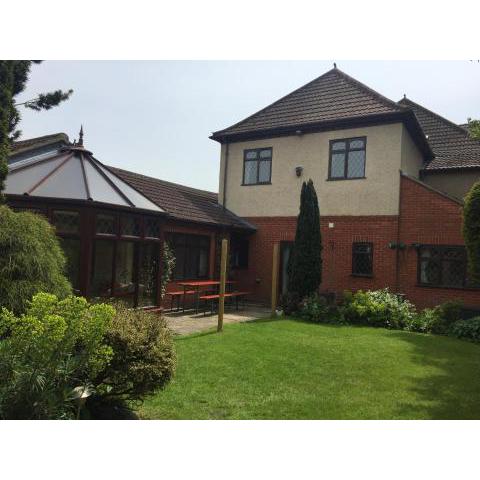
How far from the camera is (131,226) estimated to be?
Result: 31.6 feet

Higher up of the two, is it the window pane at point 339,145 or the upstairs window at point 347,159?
the window pane at point 339,145

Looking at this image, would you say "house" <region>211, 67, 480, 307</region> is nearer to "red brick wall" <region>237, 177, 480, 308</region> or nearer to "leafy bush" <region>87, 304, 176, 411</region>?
"red brick wall" <region>237, 177, 480, 308</region>

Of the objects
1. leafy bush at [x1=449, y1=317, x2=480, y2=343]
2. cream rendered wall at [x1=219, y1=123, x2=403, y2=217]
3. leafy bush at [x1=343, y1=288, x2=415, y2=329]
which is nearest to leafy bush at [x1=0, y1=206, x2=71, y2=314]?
leafy bush at [x1=343, y1=288, x2=415, y2=329]

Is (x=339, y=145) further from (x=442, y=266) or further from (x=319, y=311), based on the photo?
(x=319, y=311)

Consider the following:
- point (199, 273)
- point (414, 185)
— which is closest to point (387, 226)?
point (414, 185)

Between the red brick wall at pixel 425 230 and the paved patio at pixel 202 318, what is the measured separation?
4727mm

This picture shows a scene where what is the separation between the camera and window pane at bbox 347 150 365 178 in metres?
14.7

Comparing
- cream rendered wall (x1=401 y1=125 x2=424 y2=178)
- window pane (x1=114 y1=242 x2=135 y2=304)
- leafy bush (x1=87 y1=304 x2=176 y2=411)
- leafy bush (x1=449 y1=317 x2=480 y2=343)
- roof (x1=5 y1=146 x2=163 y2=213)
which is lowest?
leafy bush (x1=449 y1=317 x2=480 y2=343)

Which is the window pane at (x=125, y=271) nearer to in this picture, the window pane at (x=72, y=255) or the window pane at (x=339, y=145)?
the window pane at (x=72, y=255)

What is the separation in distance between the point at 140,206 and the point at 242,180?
7952 mm

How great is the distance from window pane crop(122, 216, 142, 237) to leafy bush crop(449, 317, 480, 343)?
803 centimetres

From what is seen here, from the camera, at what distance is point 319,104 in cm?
1636

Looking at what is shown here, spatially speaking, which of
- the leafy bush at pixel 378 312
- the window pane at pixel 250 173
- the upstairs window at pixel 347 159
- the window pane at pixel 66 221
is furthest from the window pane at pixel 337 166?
the window pane at pixel 66 221

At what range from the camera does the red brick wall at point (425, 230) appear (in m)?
13.0
